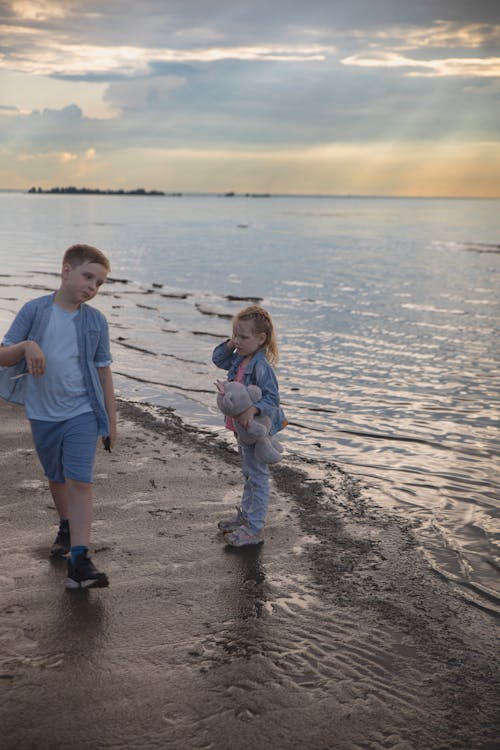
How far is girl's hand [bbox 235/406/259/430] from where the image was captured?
4.56m

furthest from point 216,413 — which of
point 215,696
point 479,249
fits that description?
point 479,249

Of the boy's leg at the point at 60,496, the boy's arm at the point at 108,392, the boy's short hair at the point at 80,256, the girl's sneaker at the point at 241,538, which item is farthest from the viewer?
the girl's sneaker at the point at 241,538

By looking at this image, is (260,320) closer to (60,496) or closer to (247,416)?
(247,416)

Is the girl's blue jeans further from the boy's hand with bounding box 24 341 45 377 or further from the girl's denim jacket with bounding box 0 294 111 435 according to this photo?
the boy's hand with bounding box 24 341 45 377

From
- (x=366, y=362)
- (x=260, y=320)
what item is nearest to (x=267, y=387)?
(x=260, y=320)

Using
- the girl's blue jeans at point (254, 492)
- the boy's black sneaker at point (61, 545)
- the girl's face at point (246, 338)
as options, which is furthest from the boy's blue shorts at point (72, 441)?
the girl's blue jeans at point (254, 492)

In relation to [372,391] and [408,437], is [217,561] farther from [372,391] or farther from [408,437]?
[372,391]

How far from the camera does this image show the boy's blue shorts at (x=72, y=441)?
4027mm

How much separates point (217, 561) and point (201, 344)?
924 cm

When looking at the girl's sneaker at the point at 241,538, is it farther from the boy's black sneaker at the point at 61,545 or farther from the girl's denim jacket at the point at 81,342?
the girl's denim jacket at the point at 81,342

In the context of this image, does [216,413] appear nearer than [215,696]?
No

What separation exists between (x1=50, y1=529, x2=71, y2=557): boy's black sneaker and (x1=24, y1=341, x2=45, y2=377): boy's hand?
1164mm

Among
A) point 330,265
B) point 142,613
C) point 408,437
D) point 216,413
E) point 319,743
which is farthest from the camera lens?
point 330,265

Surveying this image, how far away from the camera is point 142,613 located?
383cm
